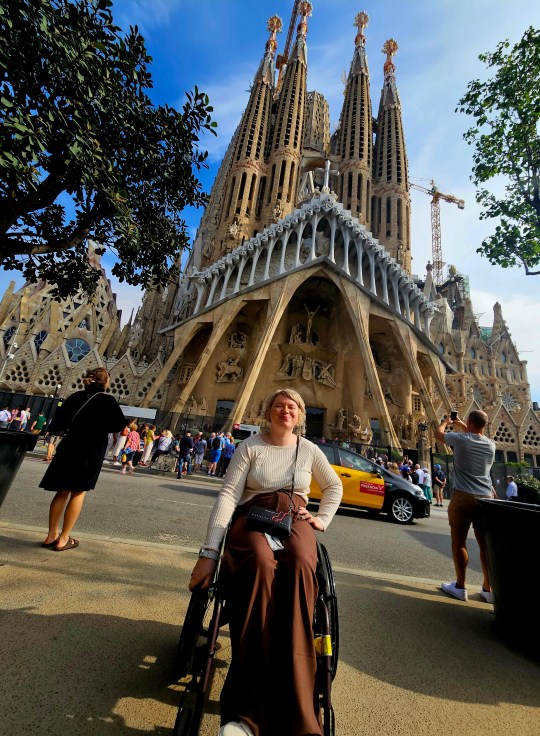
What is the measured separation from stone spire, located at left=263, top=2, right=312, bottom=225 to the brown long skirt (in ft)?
99.9

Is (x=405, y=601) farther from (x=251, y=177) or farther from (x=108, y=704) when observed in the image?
(x=251, y=177)

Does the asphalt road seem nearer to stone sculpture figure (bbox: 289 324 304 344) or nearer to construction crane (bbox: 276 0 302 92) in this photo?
stone sculpture figure (bbox: 289 324 304 344)

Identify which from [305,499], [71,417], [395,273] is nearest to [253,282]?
[395,273]

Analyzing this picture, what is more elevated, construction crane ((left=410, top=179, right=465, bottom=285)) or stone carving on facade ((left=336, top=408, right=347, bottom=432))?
construction crane ((left=410, top=179, right=465, bottom=285))

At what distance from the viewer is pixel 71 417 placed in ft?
10.5

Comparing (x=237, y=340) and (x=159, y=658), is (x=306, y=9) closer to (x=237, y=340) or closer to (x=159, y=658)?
(x=237, y=340)

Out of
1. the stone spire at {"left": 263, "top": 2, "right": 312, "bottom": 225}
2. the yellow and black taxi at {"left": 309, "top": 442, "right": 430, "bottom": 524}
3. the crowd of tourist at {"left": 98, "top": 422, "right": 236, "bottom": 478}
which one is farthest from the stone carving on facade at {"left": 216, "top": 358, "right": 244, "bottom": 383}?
the yellow and black taxi at {"left": 309, "top": 442, "right": 430, "bottom": 524}

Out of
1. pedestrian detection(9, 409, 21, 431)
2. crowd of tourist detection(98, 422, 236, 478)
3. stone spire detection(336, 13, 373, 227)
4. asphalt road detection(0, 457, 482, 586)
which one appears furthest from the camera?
stone spire detection(336, 13, 373, 227)

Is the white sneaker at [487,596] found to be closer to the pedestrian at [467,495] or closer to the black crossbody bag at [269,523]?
the pedestrian at [467,495]

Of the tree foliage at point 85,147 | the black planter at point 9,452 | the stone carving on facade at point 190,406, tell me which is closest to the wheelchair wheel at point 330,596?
the black planter at point 9,452

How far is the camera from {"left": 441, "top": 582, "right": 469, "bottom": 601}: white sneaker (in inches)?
123

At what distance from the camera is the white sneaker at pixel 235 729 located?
1.11 meters

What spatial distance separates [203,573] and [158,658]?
648 mm

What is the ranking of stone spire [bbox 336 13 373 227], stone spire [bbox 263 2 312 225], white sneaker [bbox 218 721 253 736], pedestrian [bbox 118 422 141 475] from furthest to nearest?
stone spire [bbox 336 13 373 227]
stone spire [bbox 263 2 312 225]
pedestrian [bbox 118 422 141 475]
white sneaker [bbox 218 721 253 736]
